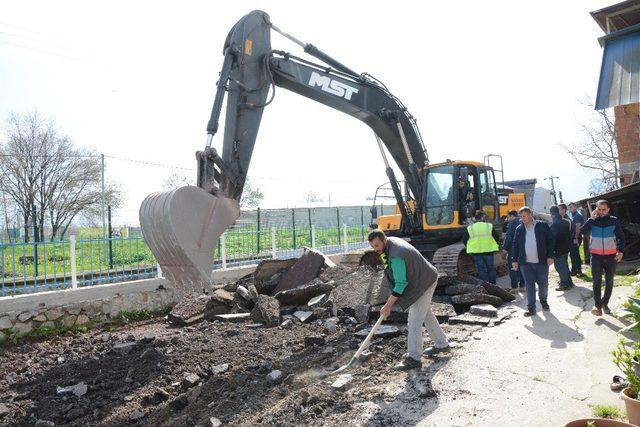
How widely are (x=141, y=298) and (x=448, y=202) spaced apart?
675 cm

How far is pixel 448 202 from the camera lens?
1083 centimetres

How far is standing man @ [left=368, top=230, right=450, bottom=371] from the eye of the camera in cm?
539

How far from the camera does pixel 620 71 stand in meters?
7.36

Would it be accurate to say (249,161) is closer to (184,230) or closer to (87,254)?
(184,230)

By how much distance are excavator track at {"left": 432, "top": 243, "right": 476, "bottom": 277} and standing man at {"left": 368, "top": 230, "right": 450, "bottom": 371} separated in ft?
13.5

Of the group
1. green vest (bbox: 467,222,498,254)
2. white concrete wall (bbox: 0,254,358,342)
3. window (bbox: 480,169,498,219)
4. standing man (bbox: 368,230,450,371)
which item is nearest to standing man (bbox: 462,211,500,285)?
green vest (bbox: 467,222,498,254)

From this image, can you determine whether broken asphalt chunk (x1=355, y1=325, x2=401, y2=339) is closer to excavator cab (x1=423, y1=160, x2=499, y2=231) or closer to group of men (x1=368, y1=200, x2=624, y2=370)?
group of men (x1=368, y1=200, x2=624, y2=370)

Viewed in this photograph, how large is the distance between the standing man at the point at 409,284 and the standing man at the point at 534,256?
8.59 ft

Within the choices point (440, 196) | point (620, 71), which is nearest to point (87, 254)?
point (440, 196)

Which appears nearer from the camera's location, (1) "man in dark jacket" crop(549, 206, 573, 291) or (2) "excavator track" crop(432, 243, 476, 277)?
(1) "man in dark jacket" crop(549, 206, 573, 291)

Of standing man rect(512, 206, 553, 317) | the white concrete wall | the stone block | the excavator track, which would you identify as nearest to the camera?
the stone block

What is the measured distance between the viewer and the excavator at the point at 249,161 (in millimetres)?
6191

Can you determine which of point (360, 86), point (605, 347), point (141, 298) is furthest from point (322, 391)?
point (360, 86)

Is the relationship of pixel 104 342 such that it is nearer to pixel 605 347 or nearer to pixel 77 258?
pixel 77 258
